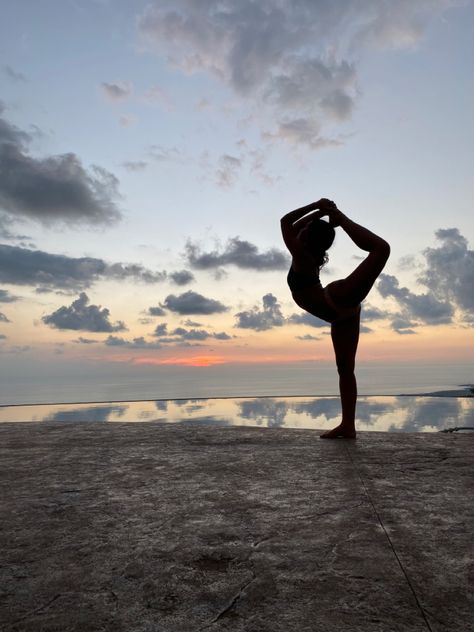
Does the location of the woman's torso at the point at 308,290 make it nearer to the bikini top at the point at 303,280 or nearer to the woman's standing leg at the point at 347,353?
the bikini top at the point at 303,280

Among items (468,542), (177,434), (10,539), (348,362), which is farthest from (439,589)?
(177,434)

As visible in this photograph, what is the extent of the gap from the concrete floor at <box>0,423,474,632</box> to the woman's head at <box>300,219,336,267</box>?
1559 mm

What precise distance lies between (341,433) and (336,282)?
3.88ft

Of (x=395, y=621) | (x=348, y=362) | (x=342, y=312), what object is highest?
(x=342, y=312)

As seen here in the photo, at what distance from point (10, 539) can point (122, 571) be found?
513 mm

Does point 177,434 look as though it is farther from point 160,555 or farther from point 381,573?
point 381,573

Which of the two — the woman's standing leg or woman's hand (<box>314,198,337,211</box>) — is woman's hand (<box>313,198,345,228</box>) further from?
the woman's standing leg

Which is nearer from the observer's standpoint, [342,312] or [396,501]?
[396,501]

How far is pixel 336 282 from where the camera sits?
3469mm

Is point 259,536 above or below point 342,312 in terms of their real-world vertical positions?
below

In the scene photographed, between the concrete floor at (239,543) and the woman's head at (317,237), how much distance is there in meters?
1.56

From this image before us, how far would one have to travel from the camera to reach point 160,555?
1339 mm

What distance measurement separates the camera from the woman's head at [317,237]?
3.41 meters

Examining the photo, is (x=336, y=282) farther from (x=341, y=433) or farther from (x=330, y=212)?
(x=341, y=433)
